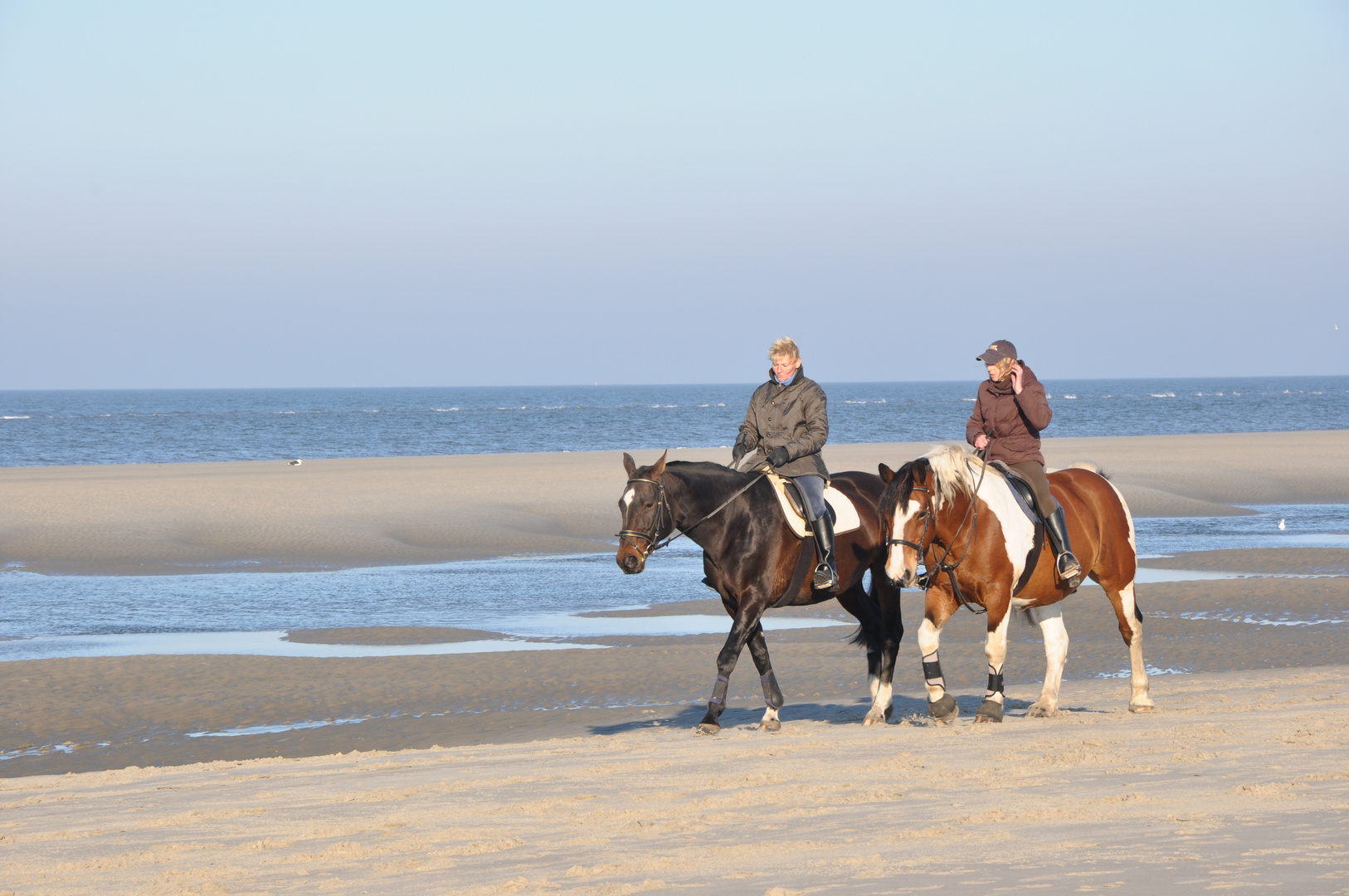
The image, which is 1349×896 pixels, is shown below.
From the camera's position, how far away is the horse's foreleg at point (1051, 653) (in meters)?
9.28

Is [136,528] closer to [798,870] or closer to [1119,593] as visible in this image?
[1119,593]

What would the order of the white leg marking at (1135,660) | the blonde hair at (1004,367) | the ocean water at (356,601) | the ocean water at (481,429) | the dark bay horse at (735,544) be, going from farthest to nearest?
the ocean water at (481,429) → the ocean water at (356,601) → the white leg marking at (1135,660) → the blonde hair at (1004,367) → the dark bay horse at (735,544)

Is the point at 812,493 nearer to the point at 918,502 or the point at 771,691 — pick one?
the point at 918,502

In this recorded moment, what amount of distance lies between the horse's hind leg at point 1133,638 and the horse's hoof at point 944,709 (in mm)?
1519

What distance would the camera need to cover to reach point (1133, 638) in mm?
9711

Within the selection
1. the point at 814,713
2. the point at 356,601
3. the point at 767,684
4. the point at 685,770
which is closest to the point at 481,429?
the point at 356,601

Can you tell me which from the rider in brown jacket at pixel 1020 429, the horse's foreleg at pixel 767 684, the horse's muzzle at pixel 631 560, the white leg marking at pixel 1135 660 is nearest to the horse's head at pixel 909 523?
the rider in brown jacket at pixel 1020 429

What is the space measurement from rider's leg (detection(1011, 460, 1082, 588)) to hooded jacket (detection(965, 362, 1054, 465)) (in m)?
0.23

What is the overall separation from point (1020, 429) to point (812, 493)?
163 cm

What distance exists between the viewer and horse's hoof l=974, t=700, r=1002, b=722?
8875 millimetres

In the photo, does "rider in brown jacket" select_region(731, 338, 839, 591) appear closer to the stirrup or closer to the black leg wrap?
the black leg wrap

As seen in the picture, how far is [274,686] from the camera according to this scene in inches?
Result: 466

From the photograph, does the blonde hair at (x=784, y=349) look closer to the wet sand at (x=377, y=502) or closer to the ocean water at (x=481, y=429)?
the wet sand at (x=377, y=502)

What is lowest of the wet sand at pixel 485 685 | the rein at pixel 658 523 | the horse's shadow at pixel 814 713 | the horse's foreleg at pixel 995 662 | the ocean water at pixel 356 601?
the ocean water at pixel 356 601
